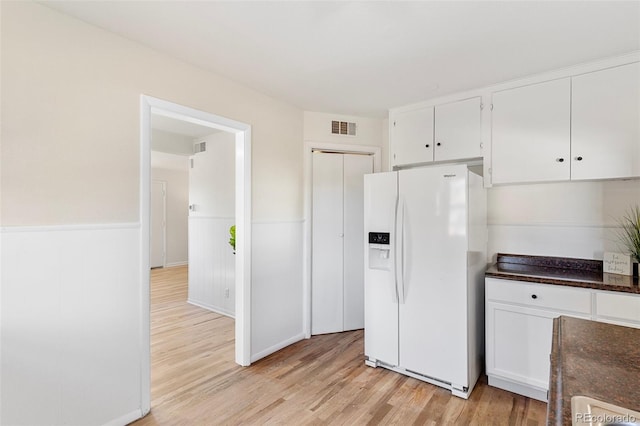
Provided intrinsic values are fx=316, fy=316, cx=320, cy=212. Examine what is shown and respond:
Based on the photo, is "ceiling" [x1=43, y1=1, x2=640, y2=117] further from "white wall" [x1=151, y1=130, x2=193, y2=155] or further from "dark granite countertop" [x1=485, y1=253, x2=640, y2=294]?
"white wall" [x1=151, y1=130, x2=193, y2=155]

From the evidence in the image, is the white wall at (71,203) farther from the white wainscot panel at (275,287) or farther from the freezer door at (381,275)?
the freezer door at (381,275)

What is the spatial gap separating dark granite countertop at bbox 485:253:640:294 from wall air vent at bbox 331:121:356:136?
1998 mm

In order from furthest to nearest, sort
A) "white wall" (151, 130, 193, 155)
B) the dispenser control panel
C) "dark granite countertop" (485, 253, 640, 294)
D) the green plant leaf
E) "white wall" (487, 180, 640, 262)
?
"white wall" (151, 130, 193, 155)
the green plant leaf
the dispenser control panel
"white wall" (487, 180, 640, 262)
"dark granite countertop" (485, 253, 640, 294)

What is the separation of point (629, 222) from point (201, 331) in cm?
413

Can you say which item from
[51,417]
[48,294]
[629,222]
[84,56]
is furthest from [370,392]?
[84,56]

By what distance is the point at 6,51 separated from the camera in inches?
62.4

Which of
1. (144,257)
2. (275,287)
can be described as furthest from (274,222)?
(144,257)

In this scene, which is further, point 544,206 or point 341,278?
point 341,278

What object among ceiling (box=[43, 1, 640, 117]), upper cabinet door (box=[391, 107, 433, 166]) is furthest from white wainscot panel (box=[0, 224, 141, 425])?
upper cabinet door (box=[391, 107, 433, 166])

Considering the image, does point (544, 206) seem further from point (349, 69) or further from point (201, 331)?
point (201, 331)

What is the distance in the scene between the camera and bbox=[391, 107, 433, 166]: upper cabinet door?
9.96 feet

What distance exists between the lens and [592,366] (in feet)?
2.97

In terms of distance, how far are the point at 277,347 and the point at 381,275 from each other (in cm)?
129

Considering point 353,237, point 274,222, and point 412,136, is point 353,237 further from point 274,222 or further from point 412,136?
point 412,136
